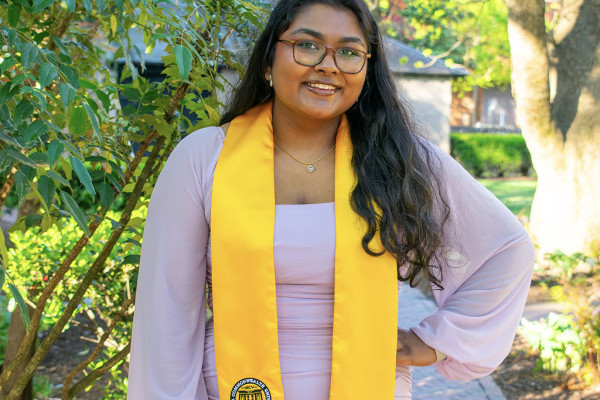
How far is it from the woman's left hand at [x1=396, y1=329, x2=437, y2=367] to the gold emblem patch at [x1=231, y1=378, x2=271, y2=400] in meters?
0.45

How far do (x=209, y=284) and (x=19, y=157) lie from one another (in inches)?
30.8

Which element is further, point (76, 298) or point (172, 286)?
Result: point (76, 298)

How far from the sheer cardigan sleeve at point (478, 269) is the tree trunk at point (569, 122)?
226 inches

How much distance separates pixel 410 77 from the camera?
18.1 metres

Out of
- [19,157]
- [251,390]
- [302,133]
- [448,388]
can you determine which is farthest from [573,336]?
[19,157]

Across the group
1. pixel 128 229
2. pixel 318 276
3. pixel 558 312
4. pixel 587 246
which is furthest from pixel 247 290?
pixel 587 246

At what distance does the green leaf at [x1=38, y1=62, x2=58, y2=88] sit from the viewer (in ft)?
5.78

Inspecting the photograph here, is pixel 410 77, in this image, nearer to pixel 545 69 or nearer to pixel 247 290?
pixel 545 69

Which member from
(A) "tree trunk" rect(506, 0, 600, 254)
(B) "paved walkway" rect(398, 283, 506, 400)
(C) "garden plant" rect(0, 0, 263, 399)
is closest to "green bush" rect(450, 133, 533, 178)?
(A) "tree trunk" rect(506, 0, 600, 254)

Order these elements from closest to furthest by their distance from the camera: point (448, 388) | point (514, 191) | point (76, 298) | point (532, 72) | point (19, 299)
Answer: point (19, 299)
point (76, 298)
point (448, 388)
point (532, 72)
point (514, 191)

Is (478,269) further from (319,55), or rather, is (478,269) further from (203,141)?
(203,141)

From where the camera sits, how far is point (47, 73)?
1797mm

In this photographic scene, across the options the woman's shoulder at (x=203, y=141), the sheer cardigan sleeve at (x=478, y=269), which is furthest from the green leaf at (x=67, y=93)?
the sheer cardigan sleeve at (x=478, y=269)

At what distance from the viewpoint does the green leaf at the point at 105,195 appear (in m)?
2.24
